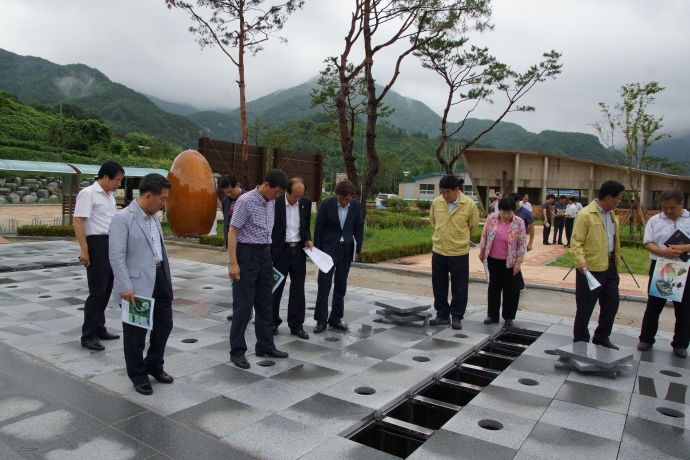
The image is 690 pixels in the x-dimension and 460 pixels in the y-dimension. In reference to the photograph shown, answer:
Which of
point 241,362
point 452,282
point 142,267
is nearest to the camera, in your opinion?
point 142,267

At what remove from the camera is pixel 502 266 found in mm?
5645

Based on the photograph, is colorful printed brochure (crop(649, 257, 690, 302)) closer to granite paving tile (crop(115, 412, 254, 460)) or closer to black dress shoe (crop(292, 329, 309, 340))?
black dress shoe (crop(292, 329, 309, 340))

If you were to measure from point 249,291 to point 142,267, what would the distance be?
97cm

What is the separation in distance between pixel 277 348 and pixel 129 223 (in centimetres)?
195

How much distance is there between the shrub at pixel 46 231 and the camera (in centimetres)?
1455

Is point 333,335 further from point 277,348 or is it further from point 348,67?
point 348,67

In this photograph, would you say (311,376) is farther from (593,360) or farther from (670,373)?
(670,373)

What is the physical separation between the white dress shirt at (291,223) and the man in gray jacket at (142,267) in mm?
1463

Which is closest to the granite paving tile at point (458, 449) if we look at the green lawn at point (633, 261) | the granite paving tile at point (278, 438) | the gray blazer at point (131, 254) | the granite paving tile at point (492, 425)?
the granite paving tile at point (492, 425)

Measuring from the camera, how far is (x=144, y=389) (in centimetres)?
349

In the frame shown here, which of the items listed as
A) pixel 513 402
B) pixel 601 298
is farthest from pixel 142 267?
pixel 601 298

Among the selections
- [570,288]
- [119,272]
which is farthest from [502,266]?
[119,272]

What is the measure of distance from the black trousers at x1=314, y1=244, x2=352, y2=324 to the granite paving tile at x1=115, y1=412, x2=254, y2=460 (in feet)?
7.74

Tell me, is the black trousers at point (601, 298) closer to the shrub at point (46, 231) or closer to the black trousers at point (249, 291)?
the black trousers at point (249, 291)
